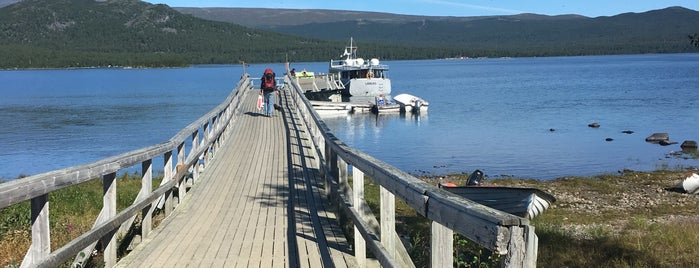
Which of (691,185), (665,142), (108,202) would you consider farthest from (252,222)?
(665,142)

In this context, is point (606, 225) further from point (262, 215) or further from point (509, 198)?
point (262, 215)

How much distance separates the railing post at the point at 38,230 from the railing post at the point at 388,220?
2.03 meters

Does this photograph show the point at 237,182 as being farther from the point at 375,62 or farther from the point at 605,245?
the point at 375,62

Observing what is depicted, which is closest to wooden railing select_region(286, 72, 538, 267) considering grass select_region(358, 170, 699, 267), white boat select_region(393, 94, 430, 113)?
grass select_region(358, 170, 699, 267)

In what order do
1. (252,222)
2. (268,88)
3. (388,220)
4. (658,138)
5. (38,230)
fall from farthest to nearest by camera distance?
(658,138), (268,88), (252,222), (388,220), (38,230)

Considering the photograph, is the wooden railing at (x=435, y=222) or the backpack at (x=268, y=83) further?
the backpack at (x=268, y=83)

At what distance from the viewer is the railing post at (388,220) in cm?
460

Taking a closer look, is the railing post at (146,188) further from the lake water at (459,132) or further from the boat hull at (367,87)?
the boat hull at (367,87)

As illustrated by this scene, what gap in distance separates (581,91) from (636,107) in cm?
2094

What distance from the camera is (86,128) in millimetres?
37906

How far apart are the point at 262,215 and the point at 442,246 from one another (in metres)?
5.12

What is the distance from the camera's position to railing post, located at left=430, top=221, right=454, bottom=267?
3.28 metres

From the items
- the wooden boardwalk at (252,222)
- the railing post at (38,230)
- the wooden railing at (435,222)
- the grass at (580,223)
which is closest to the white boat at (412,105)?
the grass at (580,223)

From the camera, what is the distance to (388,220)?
15.3 feet
